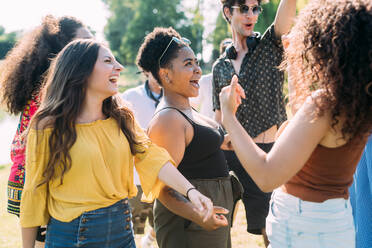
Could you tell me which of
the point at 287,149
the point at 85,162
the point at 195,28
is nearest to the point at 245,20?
the point at 85,162

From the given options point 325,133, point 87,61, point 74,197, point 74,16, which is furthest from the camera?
point 74,16

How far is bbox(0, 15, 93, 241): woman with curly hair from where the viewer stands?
3090mm

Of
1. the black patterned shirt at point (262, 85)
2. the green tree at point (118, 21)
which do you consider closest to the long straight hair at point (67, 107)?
the black patterned shirt at point (262, 85)

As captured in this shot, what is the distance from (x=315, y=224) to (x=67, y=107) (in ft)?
4.68

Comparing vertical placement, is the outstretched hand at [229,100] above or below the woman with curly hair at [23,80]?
above

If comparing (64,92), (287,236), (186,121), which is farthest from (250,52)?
(287,236)

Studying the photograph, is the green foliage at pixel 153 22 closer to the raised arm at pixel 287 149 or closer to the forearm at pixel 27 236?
the forearm at pixel 27 236

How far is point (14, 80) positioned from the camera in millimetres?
3127

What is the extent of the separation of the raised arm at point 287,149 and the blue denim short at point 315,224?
208 millimetres

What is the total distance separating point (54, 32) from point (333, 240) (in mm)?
2652

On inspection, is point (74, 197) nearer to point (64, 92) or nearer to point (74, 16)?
point (64, 92)

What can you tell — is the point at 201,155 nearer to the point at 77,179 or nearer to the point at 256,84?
the point at 77,179

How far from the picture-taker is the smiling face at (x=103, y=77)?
240cm

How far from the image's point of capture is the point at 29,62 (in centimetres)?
319
